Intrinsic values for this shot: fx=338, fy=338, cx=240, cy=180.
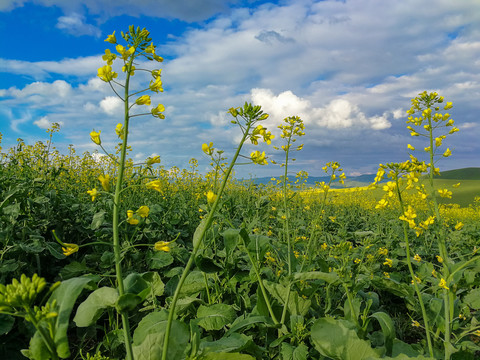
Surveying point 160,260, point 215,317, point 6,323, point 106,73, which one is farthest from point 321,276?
point 6,323

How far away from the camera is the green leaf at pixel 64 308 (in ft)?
3.67

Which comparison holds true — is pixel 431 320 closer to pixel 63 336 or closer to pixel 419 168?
pixel 419 168

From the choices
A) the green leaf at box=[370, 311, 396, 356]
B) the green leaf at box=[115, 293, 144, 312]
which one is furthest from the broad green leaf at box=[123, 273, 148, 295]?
the green leaf at box=[370, 311, 396, 356]

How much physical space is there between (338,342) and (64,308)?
1.49 metres

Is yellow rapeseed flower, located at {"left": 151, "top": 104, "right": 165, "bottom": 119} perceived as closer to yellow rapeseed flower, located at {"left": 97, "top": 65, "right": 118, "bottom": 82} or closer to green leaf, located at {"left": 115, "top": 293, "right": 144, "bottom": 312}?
yellow rapeseed flower, located at {"left": 97, "top": 65, "right": 118, "bottom": 82}

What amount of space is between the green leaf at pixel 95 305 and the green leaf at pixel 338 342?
118 cm

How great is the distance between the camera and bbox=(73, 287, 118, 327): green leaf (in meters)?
1.44

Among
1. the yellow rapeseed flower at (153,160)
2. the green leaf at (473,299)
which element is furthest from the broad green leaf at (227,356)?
the green leaf at (473,299)

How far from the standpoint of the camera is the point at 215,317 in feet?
7.55

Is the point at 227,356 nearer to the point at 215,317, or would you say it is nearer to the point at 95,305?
the point at 95,305

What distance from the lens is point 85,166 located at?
25.6ft

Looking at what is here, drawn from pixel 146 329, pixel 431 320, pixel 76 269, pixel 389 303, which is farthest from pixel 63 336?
pixel 389 303

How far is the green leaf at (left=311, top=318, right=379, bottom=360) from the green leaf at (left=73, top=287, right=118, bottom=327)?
118 centimetres

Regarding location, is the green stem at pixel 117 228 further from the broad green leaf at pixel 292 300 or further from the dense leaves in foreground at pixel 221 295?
the broad green leaf at pixel 292 300
